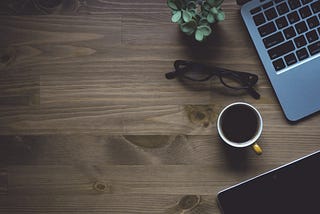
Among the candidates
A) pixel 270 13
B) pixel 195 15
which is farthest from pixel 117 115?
pixel 270 13

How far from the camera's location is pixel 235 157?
1.07 metres

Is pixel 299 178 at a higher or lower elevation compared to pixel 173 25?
lower

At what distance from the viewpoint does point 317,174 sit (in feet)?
3.42

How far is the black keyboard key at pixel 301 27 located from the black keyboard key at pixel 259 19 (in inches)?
2.3

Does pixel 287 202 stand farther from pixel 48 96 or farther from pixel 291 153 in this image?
pixel 48 96

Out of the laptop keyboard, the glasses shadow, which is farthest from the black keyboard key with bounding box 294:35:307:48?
the glasses shadow

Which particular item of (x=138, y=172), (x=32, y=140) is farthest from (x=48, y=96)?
(x=138, y=172)

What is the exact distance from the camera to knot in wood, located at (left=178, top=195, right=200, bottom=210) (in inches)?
42.2

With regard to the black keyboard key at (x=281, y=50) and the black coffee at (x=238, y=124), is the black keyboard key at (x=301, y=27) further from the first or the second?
the black coffee at (x=238, y=124)

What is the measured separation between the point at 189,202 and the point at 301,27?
1.24ft

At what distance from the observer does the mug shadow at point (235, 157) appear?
3.50 feet

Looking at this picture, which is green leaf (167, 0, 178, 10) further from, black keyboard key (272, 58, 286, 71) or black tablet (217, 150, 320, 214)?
black tablet (217, 150, 320, 214)

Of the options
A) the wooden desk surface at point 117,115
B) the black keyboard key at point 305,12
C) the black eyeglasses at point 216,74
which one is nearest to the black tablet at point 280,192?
the wooden desk surface at point 117,115

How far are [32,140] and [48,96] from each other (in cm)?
9
